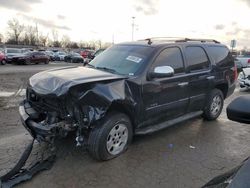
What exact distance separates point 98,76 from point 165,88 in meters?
1.31

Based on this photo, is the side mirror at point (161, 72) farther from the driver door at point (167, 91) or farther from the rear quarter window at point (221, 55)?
the rear quarter window at point (221, 55)

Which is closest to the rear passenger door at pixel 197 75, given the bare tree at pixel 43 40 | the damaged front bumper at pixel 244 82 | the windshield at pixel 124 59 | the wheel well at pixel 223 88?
the wheel well at pixel 223 88

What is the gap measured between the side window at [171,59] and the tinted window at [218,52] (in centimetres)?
133

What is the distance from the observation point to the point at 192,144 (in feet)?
16.6

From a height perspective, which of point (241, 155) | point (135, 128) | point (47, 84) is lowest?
point (241, 155)

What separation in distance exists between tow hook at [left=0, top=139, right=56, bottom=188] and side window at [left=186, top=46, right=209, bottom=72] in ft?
10.6

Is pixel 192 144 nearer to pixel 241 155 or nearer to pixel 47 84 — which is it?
pixel 241 155

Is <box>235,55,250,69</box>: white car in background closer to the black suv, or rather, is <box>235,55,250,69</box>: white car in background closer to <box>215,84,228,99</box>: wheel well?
<box>215,84,228,99</box>: wheel well

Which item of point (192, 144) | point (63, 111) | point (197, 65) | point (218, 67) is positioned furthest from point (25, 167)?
point (218, 67)

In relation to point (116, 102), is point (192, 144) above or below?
below

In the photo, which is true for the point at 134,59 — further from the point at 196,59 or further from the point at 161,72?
the point at 196,59

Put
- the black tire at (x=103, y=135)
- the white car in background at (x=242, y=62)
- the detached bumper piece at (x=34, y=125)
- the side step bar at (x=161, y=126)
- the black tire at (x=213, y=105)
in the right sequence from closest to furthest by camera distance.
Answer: the detached bumper piece at (x=34, y=125)
the black tire at (x=103, y=135)
the side step bar at (x=161, y=126)
the black tire at (x=213, y=105)
the white car in background at (x=242, y=62)

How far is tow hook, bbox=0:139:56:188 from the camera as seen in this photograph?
355cm

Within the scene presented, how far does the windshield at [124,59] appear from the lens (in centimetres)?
467
